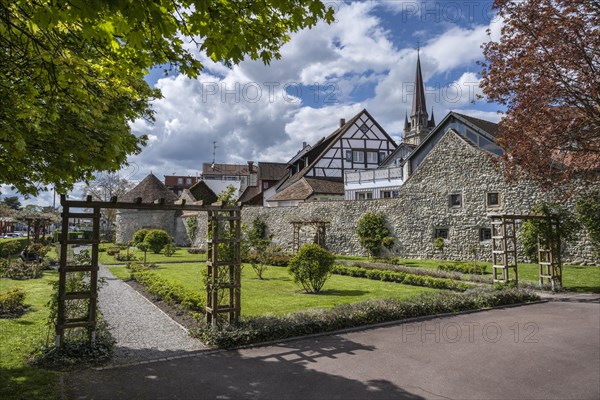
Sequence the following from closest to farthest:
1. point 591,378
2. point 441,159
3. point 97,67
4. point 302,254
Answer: point 97,67 → point 591,378 → point 302,254 → point 441,159

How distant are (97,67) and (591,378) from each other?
819 centimetres

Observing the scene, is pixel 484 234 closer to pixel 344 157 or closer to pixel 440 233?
pixel 440 233

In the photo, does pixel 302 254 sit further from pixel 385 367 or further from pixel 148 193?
pixel 148 193

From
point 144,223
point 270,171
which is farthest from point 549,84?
point 270,171

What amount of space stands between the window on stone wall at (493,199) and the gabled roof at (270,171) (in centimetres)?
3057

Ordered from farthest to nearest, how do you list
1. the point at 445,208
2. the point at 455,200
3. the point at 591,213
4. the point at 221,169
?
the point at 221,169 → the point at 445,208 → the point at 455,200 → the point at 591,213

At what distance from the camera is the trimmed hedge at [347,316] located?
7602 mm

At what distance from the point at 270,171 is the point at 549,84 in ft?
127

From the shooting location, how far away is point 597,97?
11.9 m

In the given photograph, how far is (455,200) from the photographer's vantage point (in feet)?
72.7

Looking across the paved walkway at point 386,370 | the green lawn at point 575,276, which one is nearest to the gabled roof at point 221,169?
the green lawn at point 575,276

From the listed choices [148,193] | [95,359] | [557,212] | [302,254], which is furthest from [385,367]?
[148,193]

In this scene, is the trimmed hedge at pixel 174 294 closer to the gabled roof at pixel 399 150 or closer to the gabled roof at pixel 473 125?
the gabled roof at pixel 473 125

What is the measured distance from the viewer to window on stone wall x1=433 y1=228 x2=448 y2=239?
73.8 ft
